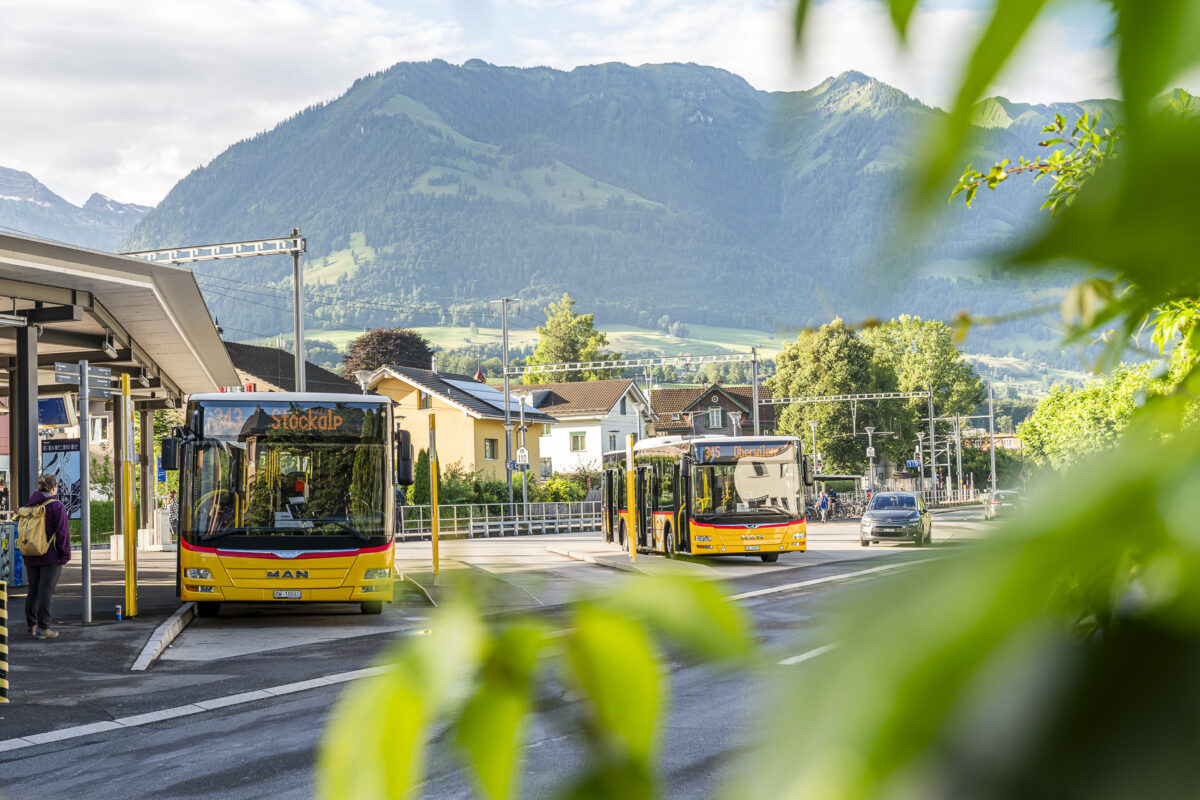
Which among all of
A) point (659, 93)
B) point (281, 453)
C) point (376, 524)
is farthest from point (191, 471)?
point (659, 93)

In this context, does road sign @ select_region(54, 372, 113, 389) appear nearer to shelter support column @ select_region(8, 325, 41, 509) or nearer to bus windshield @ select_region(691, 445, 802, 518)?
shelter support column @ select_region(8, 325, 41, 509)

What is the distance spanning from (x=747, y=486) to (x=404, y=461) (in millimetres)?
10582

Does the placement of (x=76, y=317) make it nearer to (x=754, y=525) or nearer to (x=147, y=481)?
(x=754, y=525)

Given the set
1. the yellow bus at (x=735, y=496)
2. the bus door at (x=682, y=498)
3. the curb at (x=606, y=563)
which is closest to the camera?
the curb at (x=606, y=563)

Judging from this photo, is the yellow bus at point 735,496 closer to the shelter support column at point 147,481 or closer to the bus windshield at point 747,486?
the bus windshield at point 747,486

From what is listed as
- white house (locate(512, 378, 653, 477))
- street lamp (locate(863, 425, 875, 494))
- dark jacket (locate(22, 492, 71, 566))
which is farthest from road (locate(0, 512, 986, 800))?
white house (locate(512, 378, 653, 477))

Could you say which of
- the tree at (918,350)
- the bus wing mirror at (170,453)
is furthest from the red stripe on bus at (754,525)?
the tree at (918,350)

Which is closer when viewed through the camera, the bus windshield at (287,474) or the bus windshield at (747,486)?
the bus windshield at (287,474)

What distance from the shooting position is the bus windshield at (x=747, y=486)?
80.8 ft

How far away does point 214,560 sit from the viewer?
49.0 ft

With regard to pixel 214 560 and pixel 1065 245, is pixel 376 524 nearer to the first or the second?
pixel 214 560

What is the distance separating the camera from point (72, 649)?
12867 mm

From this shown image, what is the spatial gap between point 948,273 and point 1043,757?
16 cm

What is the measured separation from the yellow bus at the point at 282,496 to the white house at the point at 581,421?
5910cm
